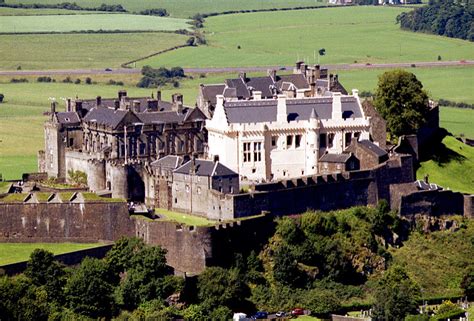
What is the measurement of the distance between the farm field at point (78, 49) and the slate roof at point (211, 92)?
6731cm

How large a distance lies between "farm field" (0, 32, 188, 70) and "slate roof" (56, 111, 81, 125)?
66610 millimetres

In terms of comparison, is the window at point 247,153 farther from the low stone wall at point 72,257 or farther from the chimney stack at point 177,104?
the low stone wall at point 72,257

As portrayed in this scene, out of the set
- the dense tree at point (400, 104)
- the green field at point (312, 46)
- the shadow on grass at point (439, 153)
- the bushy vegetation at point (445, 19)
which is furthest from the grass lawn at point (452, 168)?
the bushy vegetation at point (445, 19)

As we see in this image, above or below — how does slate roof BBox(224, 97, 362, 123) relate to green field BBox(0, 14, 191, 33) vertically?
below

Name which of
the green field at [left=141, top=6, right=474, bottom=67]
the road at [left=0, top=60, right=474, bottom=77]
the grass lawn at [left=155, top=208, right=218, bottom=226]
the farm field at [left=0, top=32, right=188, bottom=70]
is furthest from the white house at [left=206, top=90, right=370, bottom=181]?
the farm field at [left=0, top=32, right=188, bottom=70]

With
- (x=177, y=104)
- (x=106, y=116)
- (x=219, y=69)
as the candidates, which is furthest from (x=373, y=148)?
(x=219, y=69)

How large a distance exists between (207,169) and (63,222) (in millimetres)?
7234

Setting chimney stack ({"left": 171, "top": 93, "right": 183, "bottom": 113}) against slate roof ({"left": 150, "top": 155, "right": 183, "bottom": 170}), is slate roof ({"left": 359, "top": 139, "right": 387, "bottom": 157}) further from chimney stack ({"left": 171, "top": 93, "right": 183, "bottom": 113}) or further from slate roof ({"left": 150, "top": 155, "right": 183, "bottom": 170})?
chimney stack ({"left": 171, "top": 93, "right": 183, "bottom": 113})

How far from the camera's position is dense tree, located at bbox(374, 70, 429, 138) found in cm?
10144

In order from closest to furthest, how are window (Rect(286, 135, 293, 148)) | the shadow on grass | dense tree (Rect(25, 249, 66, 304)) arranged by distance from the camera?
1. dense tree (Rect(25, 249, 66, 304))
2. window (Rect(286, 135, 293, 148))
3. the shadow on grass

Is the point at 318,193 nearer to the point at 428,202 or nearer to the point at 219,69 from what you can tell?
the point at 428,202

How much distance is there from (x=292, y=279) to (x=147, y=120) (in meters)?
14.3

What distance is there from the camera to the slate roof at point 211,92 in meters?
99.7

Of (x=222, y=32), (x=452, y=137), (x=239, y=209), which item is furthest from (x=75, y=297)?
(x=222, y=32)
